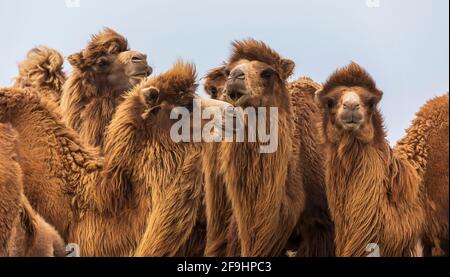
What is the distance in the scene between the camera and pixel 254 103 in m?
8.95

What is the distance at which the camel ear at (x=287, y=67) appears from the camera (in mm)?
9281

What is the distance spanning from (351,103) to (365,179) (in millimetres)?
582

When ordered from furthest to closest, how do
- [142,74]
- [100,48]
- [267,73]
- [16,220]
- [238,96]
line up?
1. [100,48]
2. [142,74]
3. [267,73]
4. [238,96]
5. [16,220]

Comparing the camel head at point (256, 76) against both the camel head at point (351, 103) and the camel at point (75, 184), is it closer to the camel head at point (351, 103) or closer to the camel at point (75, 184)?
the camel head at point (351, 103)

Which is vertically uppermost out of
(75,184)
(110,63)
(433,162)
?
(110,63)

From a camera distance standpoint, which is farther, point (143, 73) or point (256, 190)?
point (143, 73)

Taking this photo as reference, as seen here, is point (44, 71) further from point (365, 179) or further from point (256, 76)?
point (365, 179)

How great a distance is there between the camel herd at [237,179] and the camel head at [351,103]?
0.01m

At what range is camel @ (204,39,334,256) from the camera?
893 centimetres

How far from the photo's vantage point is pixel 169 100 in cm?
927

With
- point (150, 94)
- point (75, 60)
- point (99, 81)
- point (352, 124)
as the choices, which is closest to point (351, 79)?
point (352, 124)
